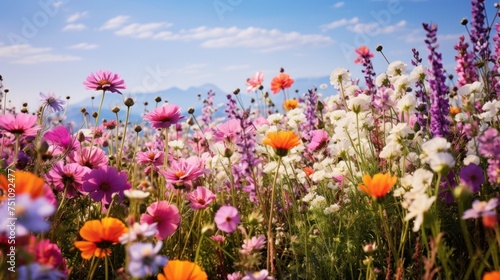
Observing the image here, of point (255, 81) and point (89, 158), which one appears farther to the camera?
point (255, 81)

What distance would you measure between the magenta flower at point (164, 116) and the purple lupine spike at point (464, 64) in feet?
6.40

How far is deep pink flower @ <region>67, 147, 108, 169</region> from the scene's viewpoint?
184 cm

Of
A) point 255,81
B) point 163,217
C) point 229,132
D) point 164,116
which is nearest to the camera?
point 163,217

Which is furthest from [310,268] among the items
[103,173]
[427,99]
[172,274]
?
[427,99]

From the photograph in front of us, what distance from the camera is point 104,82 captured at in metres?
2.02

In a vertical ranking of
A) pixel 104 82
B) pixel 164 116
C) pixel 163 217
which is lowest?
pixel 163 217

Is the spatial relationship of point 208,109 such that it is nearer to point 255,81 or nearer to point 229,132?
point 255,81

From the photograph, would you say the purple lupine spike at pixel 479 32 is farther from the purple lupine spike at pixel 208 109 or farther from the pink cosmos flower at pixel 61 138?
the purple lupine spike at pixel 208 109

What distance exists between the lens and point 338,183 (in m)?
2.20

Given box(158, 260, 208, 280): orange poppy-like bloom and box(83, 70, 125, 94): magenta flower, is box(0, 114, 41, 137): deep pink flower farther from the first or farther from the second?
box(158, 260, 208, 280): orange poppy-like bloom

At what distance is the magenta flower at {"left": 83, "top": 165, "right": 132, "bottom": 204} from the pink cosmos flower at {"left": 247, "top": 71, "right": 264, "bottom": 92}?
5.96 ft

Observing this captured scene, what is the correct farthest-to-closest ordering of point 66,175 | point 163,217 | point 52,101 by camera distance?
1. point 52,101
2. point 66,175
3. point 163,217

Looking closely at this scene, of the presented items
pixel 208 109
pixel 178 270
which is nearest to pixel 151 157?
pixel 178 270

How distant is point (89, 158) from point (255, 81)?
5.90ft
